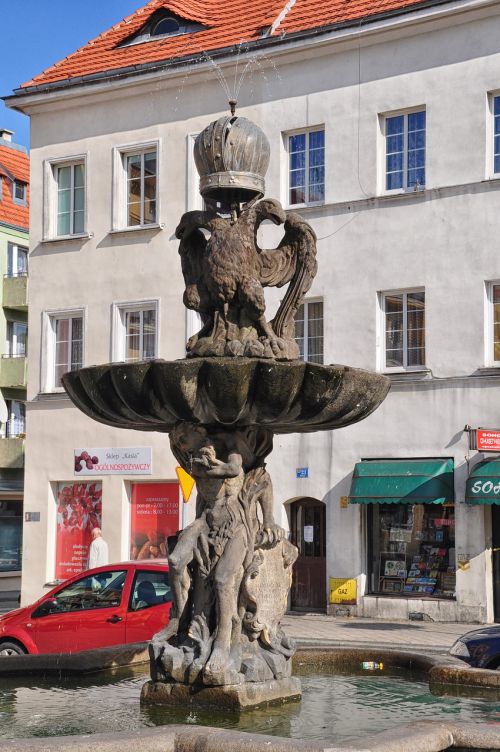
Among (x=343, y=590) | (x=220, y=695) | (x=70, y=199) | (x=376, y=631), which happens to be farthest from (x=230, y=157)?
(x=70, y=199)

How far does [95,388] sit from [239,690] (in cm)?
245

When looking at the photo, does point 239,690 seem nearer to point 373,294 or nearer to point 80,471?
point 373,294

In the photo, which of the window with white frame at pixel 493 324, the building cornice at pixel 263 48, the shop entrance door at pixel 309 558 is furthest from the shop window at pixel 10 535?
the window with white frame at pixel 493 324

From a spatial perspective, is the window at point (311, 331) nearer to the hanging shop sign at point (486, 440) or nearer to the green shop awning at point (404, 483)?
the green shop awning at point (404, 483)

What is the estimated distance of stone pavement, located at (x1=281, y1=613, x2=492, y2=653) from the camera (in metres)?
19.3

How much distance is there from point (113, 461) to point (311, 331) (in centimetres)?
569

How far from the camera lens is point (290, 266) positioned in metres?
10.7

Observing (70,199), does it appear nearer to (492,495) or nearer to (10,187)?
(492,495)

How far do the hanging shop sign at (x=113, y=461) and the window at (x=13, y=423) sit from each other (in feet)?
51.6

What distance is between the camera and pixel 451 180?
25797mm

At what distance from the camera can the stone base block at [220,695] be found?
941 cm

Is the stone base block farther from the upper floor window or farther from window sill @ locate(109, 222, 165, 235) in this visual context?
the upper floor window

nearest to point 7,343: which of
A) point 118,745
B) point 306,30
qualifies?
point 306,30

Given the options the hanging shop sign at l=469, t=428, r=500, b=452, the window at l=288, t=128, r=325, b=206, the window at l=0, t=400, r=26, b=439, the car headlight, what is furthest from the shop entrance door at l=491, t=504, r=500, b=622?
→ the window at l=0, t=400, r=26, b=439
